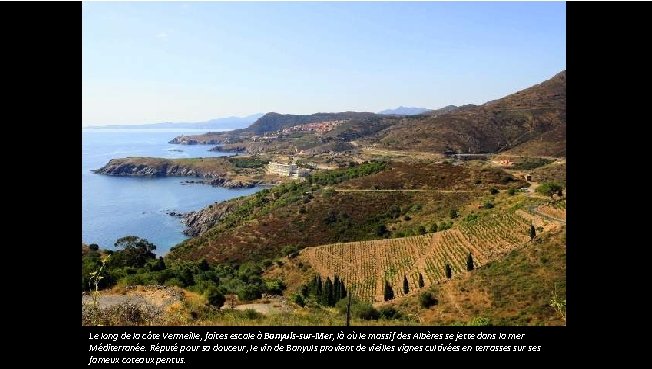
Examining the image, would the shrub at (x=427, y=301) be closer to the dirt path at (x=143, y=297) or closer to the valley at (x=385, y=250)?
the valley at (x=385, y=250)

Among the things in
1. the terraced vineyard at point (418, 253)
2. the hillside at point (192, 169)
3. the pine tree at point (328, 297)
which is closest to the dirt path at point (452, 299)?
the terraced vineyard at point (418, 253)

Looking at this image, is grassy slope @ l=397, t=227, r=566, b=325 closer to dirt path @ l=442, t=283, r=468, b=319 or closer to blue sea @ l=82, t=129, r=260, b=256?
dirt path @ l=442, t=283, r=468, b=319

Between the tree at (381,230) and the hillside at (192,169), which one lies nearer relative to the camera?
the tree at (381,230)

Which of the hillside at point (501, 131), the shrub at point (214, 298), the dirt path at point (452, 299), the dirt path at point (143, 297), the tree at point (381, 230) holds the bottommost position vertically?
the tree at point (381, 230)

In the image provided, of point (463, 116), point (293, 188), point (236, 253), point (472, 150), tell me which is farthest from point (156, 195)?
point (463, 116)

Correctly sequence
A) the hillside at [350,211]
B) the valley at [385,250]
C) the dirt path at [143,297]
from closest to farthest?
1. the dirt path at [143,297]
2. the valley at [385,250]
3. the hillside at [350,211]

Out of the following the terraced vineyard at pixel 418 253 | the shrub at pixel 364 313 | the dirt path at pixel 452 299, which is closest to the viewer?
the shrub at pixel 364 313

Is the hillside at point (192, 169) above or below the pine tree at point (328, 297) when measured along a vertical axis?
above
